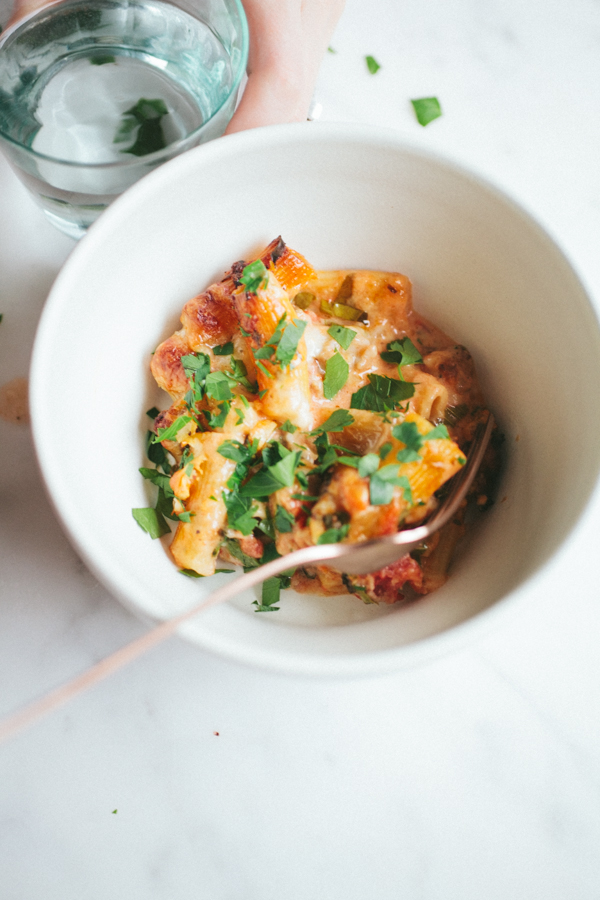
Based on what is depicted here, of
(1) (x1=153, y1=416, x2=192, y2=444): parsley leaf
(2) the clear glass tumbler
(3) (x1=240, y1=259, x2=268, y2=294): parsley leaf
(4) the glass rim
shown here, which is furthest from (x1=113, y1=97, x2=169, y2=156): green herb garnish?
(1) (x1=153, y1=416, x2=192, y2=444): parsley leaf

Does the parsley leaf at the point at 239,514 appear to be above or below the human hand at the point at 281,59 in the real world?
below

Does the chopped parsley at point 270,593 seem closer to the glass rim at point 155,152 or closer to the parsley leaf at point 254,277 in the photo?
the parsley leaf at point 254,277

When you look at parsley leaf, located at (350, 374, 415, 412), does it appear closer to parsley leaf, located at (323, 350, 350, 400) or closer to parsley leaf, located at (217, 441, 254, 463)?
parsley leaf, located at (323, 350, 350, 400)

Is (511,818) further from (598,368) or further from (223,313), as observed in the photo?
(223,313)

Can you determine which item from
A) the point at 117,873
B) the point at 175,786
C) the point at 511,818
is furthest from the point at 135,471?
the point at 511,818

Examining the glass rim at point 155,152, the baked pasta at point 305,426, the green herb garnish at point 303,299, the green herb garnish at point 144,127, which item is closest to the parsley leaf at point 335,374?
the baked pasta at point 305,426
